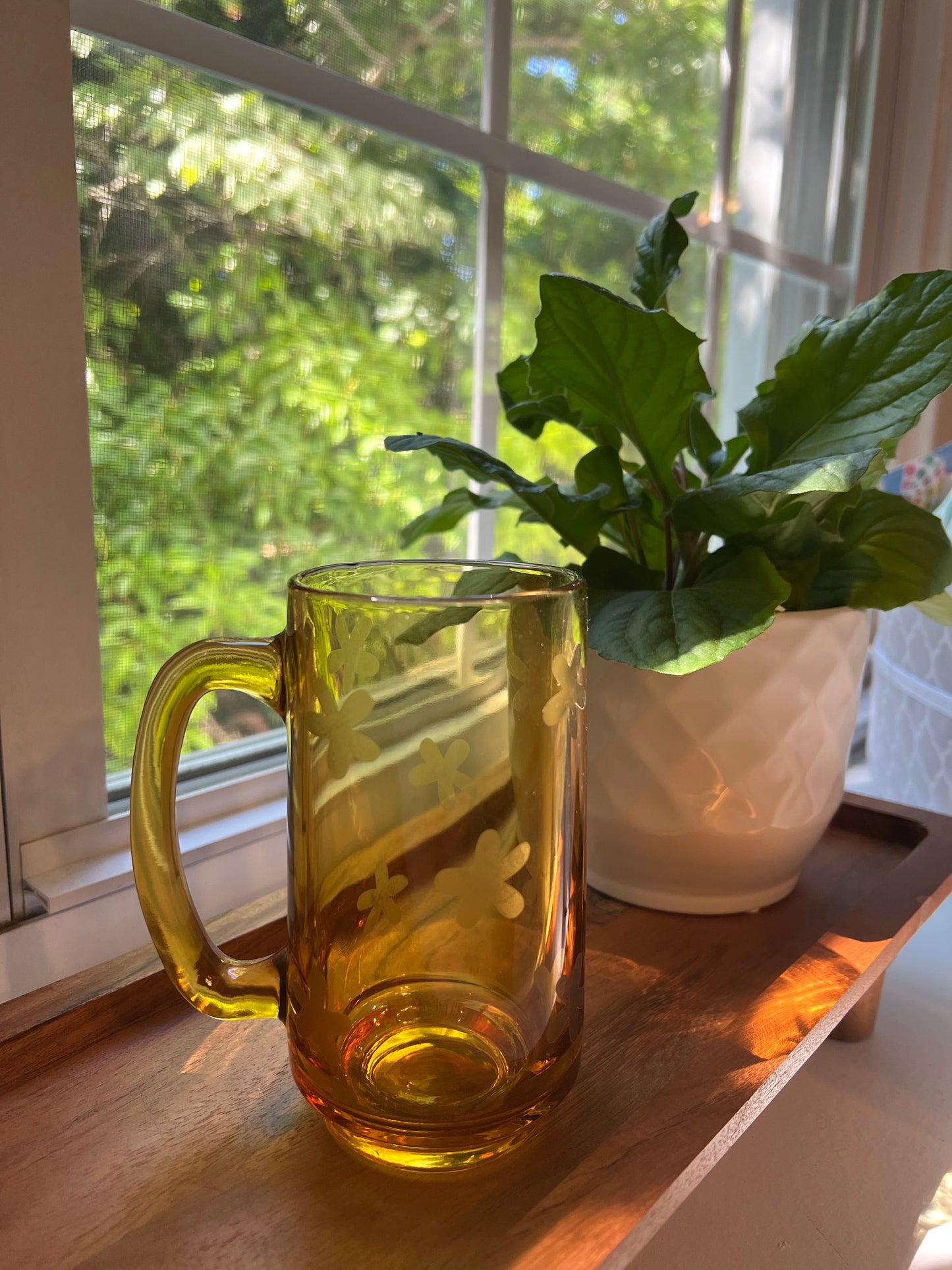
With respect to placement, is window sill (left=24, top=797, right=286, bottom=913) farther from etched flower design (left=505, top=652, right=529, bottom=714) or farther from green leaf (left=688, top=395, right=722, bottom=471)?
green leaf (left=688, top=395, right=722, bottom=471)

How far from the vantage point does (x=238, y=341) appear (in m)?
0.60

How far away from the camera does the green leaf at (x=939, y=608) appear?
541 mm

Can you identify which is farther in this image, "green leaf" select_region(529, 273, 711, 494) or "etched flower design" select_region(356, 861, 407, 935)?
"green leaf" select_region(529, 273, 711, 494)

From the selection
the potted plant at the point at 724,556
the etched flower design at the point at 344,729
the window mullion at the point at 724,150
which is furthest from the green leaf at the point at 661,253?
the window mullion at the point at 724,150

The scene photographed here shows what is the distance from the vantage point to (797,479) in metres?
0.41

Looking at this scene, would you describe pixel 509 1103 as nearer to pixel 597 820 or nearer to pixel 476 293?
pixel 597 820

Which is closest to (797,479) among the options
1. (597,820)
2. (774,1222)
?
(597,820)

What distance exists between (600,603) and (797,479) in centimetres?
11

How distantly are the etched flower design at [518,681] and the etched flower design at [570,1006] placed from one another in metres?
0.10

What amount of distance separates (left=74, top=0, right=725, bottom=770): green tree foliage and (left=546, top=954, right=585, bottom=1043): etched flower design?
0.34m

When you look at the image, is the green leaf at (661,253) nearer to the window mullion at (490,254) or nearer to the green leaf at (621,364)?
the green leaf at (621,364)

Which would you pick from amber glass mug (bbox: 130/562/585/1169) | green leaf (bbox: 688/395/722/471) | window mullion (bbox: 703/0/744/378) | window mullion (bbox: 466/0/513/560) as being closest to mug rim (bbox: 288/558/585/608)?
amber glass mug (bbox: 130/562/585/1169)

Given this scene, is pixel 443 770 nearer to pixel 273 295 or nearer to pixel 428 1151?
pixel 428 1151

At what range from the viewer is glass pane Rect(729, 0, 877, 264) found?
3.45 feet
